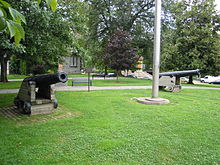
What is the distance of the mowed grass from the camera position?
10.1 ft

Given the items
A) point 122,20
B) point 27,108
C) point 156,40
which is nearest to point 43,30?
point 27,108

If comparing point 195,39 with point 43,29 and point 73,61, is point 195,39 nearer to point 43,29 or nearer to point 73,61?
point 43,29

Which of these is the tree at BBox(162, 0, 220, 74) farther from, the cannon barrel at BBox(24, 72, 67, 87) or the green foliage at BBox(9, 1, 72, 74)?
the cannon barrel at BBox(24, 72, 67, 87)

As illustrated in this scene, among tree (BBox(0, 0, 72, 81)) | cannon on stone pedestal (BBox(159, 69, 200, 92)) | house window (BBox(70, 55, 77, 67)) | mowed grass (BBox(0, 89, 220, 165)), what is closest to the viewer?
mowed grass (BBox(0, 89, 220, 165))

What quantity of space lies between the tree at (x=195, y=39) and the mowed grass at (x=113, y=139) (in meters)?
14.1

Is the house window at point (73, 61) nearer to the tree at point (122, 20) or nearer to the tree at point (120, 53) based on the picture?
the tree at point (122, 20)

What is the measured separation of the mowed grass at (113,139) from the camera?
121 inches

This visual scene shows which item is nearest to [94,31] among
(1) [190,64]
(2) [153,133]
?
(1) [190,64]

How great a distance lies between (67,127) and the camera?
15.0ft

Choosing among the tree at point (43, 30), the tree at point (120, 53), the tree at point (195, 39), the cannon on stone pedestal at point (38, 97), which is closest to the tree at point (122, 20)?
the tree at point (195, 39)

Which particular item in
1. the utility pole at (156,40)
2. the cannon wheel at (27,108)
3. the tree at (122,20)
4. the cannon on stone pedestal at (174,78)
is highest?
the tree at (122,20)

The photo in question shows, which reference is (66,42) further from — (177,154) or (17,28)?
(17,28)

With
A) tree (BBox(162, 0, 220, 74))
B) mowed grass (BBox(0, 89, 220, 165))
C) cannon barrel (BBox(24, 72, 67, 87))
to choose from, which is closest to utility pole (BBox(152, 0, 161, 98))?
mowed grass (BBox(0, 89, 220, 165))

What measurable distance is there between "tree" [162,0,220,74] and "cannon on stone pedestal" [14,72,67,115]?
15731mm
